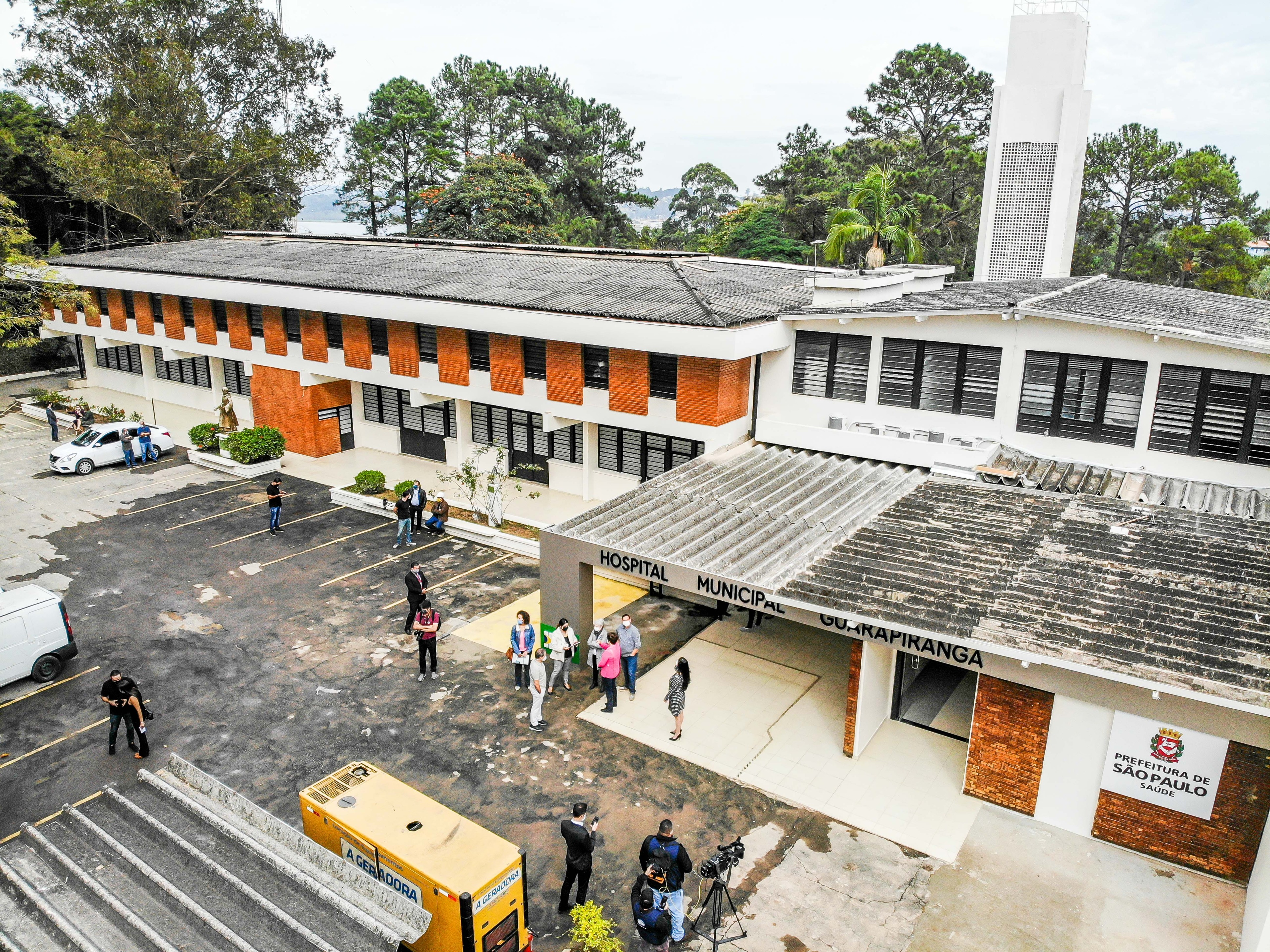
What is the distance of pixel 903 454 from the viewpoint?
18844 millimetres

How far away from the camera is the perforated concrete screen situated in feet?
110

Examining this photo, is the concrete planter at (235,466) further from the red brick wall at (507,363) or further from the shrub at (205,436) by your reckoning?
the red brick wall at (507,363)

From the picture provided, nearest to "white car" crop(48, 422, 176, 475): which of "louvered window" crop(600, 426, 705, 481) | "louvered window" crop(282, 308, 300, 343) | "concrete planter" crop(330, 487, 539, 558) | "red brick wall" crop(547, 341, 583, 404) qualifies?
"louvered window" crop(282, 308, 300, 343)

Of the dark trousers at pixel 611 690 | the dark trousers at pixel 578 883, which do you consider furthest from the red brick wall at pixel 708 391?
the dark trousers at pixel 578 883

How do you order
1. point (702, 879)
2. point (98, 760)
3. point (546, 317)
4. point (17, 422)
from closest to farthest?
point (702, 879), point (98, 760), point (546, 317), point (17, 422)

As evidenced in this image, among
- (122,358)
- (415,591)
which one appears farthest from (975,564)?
(122,358)

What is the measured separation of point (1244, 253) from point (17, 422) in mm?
61861

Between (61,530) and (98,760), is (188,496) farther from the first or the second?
(98,760)

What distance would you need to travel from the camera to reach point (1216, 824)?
11.0 meters

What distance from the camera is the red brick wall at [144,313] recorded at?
34.2m

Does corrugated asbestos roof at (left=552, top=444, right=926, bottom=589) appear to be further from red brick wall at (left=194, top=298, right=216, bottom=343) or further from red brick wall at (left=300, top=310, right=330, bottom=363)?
red brick wall at (left=194, top=298, right=216, bottom=343)

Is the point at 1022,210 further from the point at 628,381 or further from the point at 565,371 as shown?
the point at 565,371

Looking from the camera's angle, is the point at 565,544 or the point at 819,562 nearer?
the point at 819,562

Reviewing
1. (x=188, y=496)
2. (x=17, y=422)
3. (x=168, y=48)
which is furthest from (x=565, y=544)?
(x=168, y=48)
